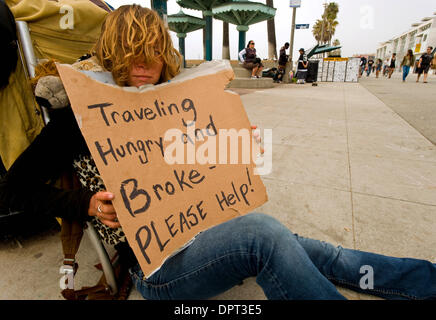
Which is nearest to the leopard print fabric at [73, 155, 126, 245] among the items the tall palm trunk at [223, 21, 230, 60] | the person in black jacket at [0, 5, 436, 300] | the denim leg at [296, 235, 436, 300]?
the person in black jacket at [0, 5, 436, 300]

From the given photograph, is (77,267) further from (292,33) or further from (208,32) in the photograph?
(208,32)

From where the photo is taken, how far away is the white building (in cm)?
4525

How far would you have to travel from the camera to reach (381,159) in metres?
3.15

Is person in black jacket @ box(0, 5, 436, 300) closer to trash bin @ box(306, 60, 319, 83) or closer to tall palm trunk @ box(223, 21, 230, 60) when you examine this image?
trash bin @ box(306, 60, 319, 83)

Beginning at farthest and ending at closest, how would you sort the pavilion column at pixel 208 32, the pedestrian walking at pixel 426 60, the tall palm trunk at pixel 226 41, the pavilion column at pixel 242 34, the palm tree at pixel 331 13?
the palm tree at pixel 331 13 → the tall palm trunk at pixel 226 41 → the pavilion column at pixel 208 32 → the pavilion column at pixel 242 34 → the pedestrian walking at pixel 426 60

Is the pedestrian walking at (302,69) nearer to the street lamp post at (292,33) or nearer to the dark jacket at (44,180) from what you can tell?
the street lamp post at (292,33)

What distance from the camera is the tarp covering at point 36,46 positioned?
3.92 ft

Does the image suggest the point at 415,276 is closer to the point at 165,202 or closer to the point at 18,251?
the point at 165,202

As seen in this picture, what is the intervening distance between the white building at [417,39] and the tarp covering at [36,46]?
6046 centimetres

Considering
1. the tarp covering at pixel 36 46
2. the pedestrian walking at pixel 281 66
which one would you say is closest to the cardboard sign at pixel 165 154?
the tarp covering at pixel 36 46

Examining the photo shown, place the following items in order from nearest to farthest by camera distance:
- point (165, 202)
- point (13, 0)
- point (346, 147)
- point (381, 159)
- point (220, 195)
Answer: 1. point (165, 202)
2. point (220, 195)
3. point (13, 0)
4. point (381, 159)
5. point (346, 147)

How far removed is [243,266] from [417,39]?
2805 inches
